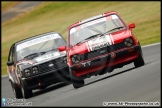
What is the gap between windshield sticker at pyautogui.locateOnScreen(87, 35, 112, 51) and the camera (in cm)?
1235

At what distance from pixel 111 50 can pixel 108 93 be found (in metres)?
2.22

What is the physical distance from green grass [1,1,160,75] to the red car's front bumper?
490 inches

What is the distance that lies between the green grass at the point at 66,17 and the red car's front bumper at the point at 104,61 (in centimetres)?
1245

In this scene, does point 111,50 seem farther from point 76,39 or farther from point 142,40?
point 142,40

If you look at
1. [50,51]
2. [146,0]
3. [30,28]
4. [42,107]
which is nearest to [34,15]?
[30,28]

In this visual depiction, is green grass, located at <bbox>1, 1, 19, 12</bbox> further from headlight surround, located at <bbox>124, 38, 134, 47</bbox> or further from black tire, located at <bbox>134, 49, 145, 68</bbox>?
headlight surround, located at <bbox>124, 38, 134, 47</bbox>

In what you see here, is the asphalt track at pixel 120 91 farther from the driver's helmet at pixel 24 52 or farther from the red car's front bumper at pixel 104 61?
the driver's helmet at pixel 24 52

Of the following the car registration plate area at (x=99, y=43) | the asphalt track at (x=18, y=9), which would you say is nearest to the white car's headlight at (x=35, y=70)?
the car registration plate area at (x=99, y=43)

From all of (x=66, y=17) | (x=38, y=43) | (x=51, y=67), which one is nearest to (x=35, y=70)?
(x=51, y=67)

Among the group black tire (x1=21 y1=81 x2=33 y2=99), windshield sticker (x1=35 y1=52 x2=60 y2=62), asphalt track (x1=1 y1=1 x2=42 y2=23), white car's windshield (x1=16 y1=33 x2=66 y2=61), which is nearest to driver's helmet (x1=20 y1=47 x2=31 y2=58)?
white car's windshield (x1=16 y1=33 x2=66 y2=61)

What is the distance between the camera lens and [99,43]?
40.7 ft

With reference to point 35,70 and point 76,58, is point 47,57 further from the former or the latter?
point 76,58

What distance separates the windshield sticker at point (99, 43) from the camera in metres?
12.4

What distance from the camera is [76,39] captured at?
1327 centimetres
